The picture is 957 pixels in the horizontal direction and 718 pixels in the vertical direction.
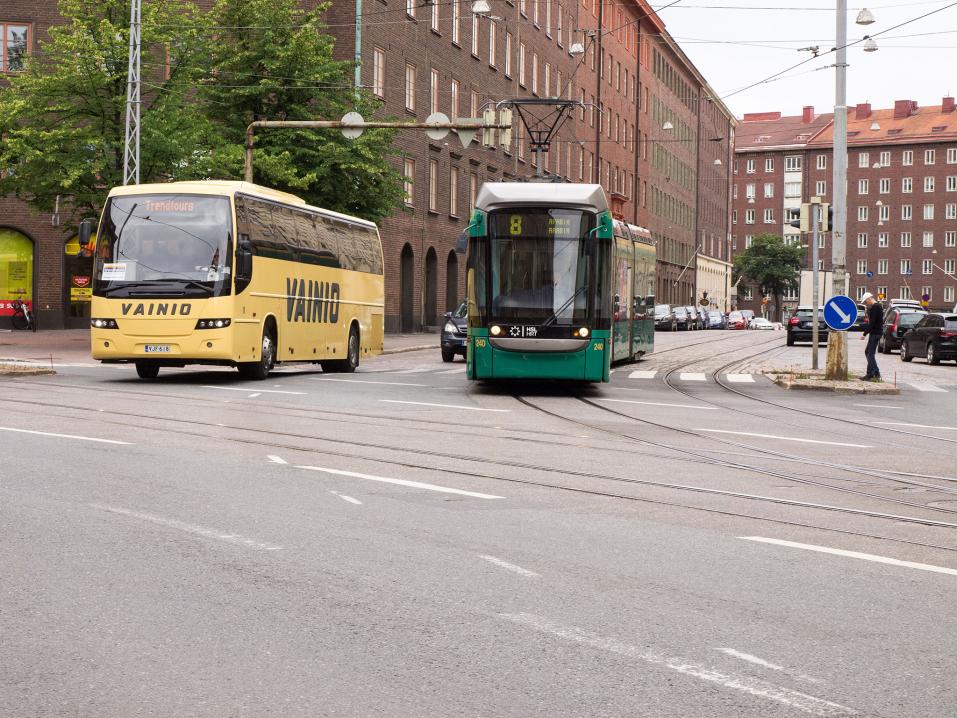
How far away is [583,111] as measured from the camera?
81.0 meters

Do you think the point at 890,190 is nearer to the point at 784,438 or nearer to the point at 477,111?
the point at 477,111

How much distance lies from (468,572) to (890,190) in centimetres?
15090

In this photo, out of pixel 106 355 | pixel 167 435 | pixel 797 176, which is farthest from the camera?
pixel 797 176

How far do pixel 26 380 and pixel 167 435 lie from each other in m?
10.3

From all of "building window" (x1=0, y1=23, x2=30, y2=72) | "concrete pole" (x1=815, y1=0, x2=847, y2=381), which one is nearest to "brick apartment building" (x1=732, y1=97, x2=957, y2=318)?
"building window" (x1=0, y1=23, x2=30, y2=72)

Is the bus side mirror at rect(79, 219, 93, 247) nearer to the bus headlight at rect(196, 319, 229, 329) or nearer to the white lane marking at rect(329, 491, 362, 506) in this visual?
the bus headlight at rect(196, 319, 229, 329)

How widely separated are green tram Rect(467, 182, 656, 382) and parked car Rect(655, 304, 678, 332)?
5559 centimetres

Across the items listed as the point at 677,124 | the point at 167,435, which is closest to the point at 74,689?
the point at 167,435

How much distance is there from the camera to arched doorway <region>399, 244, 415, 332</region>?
2114 inches

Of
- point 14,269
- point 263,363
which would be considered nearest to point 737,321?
point 14,269

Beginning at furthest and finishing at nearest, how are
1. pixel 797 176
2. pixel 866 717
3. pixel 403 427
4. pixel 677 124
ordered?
pixel 797 176, pixel 677 124, pixel 403 427, pixel 866 717

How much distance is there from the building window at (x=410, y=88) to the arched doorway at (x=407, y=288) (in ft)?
17.5

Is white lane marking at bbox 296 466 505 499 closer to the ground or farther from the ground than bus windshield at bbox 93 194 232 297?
closer to the ground

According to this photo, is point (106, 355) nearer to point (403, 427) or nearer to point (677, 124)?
point (403, 427)
